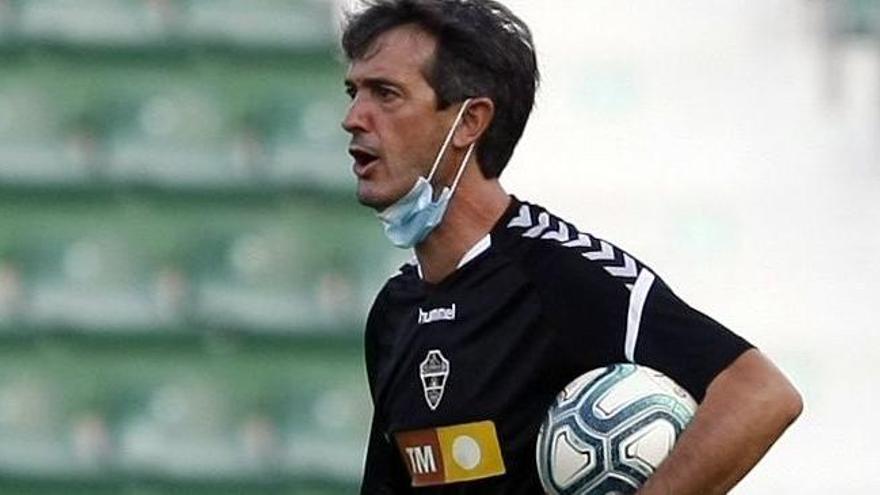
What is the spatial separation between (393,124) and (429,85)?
0.07 metres

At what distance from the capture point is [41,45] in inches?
236

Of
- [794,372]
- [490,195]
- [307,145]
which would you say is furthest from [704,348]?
[307,145]

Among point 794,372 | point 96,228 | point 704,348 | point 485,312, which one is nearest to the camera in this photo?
point 704,348

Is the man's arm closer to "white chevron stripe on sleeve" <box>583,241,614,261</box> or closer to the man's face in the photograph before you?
"white chevron stripe on sleeve" <box>583,241,614,261</box>

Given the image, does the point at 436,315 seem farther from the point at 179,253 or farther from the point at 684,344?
the point at 179,253

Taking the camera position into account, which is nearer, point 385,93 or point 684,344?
point 684,344

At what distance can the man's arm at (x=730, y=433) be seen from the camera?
8.14 ft

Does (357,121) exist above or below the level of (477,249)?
above

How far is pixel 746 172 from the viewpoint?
18.4ft

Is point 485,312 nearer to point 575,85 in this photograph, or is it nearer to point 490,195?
point 490,195

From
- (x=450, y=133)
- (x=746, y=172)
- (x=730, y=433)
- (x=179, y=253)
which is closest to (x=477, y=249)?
(x=450, y=133)

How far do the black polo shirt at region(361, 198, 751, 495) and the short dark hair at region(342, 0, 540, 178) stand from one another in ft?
0.30

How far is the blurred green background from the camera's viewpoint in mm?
5633

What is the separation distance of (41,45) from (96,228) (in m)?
0.53
